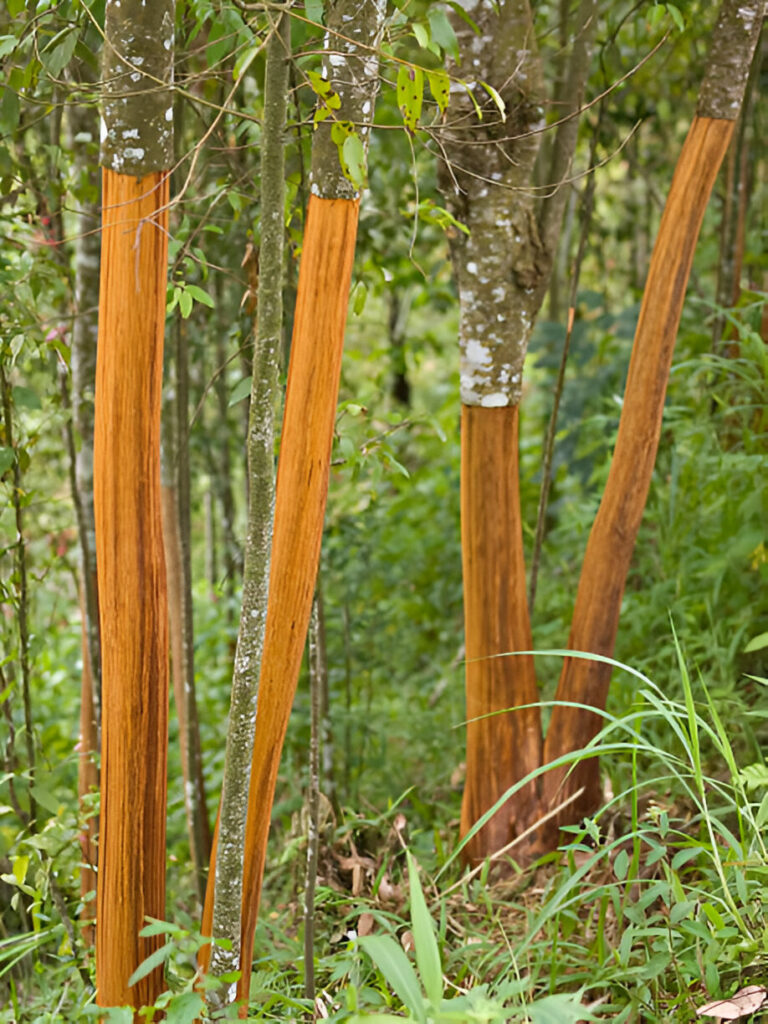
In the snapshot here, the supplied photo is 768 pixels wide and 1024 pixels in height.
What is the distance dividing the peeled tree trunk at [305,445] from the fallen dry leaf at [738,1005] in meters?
0.72

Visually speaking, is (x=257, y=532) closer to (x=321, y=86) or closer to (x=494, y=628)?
(x=321, y=86)

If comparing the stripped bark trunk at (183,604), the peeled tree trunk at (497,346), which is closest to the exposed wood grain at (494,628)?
the peeled tree trunk at (497,346)

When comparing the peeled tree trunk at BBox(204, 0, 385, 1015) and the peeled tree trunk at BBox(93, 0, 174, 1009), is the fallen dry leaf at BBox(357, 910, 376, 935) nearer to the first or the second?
the peeled tree trunk at BBox(204, 0, 385, 1015)

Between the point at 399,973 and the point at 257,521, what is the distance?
24.3 inches

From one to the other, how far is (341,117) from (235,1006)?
1323 mm

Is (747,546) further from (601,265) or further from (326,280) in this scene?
(601,265)

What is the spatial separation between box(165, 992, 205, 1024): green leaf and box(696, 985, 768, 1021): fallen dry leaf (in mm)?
698

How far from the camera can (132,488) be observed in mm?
1312

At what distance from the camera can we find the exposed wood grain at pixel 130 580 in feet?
4.16

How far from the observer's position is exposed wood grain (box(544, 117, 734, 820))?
182 cm

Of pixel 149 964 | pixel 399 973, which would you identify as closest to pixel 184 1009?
pixel 149 964

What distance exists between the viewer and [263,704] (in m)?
1.42

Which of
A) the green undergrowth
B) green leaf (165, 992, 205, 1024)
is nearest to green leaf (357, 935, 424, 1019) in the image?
the green undergrowth

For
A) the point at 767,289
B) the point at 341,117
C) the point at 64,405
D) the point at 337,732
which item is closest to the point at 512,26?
the point at 341,117
